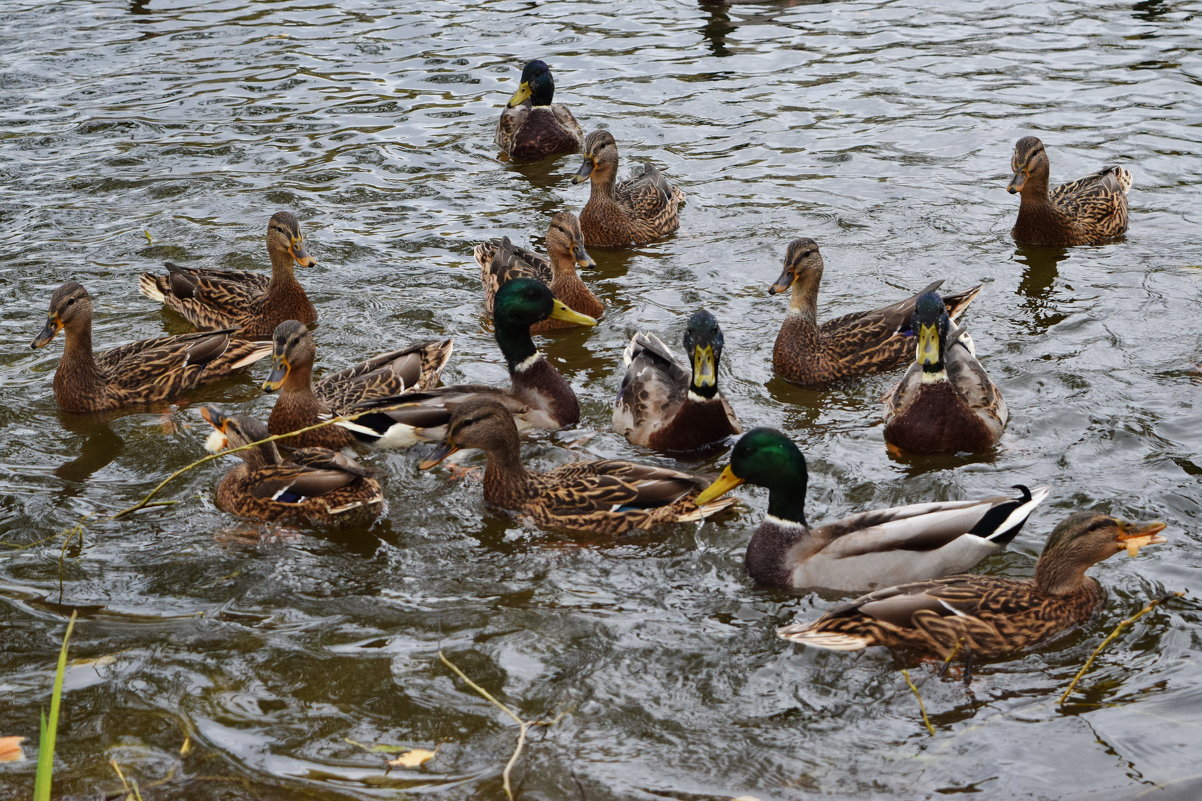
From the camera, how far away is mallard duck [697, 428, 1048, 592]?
6.38 meters

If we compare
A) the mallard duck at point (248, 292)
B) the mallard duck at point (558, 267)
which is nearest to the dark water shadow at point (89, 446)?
the mallard duck at point (248, 292)

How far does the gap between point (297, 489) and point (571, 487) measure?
147 centimetres

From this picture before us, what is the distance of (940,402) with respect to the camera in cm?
773

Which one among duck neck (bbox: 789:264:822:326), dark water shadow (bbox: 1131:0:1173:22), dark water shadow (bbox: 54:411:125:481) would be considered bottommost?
dark water shadow (bbox: 54:411:125:481)

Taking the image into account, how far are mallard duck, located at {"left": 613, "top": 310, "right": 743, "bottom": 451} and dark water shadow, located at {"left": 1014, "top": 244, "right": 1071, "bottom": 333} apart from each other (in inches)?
109

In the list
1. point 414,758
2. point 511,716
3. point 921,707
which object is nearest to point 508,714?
point 511,716

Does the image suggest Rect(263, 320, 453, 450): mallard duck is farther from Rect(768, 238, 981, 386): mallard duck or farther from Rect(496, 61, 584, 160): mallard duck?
Rect(496, 61, 584, 160): mallard duck

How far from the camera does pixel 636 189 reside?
38.4 ft

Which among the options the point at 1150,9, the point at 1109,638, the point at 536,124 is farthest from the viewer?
the point at 1150,9

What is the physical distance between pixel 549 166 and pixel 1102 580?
8139 mm

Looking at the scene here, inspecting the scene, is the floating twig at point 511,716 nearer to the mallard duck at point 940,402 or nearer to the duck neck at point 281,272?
the mallard duck at point 940,402

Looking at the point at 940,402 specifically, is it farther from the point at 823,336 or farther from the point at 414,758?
the point at 414,758

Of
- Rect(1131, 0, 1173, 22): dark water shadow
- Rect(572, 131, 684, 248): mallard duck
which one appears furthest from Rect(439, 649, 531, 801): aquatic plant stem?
Rect(1131, 0, 1173, 22): dark water shadow

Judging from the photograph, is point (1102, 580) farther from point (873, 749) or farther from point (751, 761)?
point (751, 761)
